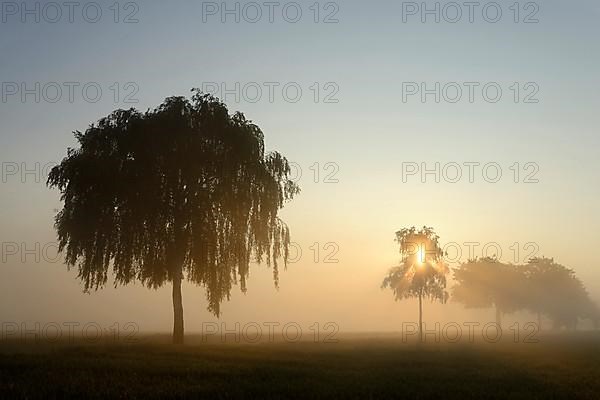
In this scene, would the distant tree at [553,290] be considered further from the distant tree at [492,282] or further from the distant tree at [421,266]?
the distant tree at [421,266]

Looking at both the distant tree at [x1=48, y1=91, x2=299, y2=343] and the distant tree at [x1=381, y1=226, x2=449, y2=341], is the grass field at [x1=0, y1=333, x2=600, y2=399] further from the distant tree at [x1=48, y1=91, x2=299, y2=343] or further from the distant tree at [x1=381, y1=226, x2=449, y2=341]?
the distant tree at [x1=381, y1=226, x2=449, y2=341]

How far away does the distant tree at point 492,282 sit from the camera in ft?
378

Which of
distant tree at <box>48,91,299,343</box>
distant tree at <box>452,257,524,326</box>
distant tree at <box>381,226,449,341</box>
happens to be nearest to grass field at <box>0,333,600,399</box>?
distant tree at <box>48,91,299,343</box>

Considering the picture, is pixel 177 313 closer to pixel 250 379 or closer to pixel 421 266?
pixel 250 379

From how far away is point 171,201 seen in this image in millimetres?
34188

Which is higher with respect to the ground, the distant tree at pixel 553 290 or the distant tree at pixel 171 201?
the distant tree at pixel 171 201

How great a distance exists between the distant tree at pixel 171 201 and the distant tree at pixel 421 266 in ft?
142

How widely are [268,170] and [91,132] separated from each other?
10.7m

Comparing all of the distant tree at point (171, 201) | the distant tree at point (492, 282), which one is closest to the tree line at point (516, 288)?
the distant tree at point (492, 282)

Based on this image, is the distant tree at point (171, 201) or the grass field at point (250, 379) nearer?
the grass field at point (250, 379)

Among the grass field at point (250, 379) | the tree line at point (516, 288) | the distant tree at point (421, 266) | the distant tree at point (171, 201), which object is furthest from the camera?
the tree line at point (516, 288)

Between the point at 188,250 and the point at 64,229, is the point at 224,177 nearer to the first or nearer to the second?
the point at 188,250

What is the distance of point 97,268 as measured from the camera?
33938mm

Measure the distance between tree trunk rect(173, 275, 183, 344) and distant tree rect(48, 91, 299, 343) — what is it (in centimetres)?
6
